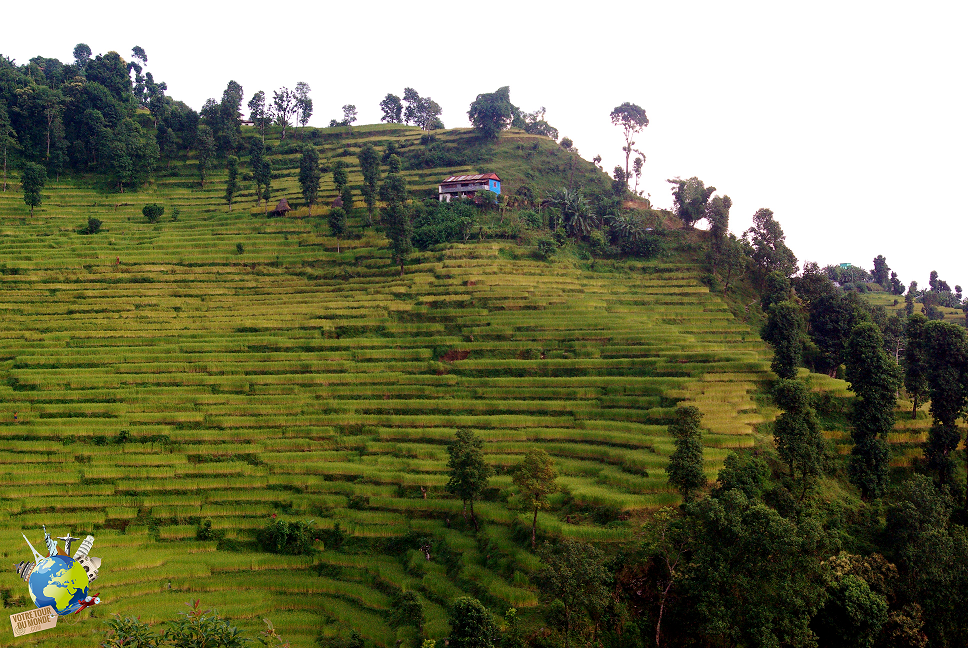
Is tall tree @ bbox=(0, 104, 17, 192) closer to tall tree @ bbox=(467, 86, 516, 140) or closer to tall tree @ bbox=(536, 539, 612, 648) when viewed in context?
tall tree @ bbox=(467, 86, 516, 140)

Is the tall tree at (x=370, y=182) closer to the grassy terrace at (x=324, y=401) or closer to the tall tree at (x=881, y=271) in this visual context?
the grassy terrace at (x=324, y=401)

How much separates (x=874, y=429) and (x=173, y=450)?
127ft

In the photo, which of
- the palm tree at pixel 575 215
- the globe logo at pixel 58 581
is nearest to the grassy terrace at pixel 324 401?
the globe logo at pixel 58 581

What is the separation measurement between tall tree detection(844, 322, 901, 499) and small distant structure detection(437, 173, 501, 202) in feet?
132

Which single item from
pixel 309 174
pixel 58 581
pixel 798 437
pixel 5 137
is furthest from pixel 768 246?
pixel 5 137

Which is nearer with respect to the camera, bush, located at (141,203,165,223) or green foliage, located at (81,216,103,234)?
green foliage, located at (81,216,103,234)

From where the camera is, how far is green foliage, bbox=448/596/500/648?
18766 mm

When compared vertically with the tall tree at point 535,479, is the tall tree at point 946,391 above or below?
above

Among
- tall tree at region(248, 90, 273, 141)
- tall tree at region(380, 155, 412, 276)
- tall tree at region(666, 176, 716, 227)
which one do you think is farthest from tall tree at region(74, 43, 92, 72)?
tall tree at region(666, 176, 716, 227)

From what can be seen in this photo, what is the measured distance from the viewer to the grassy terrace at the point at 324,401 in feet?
86.8

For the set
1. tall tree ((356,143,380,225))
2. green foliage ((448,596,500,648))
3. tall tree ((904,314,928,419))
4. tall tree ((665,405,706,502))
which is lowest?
green foliage ((448,596,500,648))

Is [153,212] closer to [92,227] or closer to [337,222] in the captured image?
[92,227]

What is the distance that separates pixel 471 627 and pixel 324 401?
21.8m

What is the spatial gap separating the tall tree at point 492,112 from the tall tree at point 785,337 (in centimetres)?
5324
